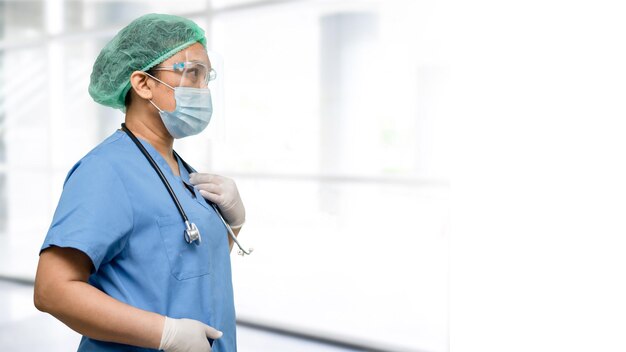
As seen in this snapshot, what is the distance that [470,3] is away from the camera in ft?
5.25

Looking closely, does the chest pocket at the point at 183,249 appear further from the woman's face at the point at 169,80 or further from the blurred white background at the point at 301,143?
the blurred white background at the point at 301,143

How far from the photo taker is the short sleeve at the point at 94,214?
2.80ft

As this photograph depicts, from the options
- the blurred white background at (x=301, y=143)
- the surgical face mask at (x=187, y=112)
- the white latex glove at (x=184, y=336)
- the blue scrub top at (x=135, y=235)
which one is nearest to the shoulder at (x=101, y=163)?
the blue scrub top at (x=135, y=235)

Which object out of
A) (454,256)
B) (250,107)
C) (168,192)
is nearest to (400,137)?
(250,107)

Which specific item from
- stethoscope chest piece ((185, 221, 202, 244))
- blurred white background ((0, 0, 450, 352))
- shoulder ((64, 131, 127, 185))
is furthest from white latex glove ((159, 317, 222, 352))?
blurred white background ((0, 0, 450, 352))

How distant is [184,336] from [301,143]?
14.3 feet

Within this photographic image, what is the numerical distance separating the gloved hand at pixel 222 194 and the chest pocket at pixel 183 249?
0.12 metres

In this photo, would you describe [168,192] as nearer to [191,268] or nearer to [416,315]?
[191,268]

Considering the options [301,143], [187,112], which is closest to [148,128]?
[187,112]

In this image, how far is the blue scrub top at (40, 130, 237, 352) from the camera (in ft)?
2.85

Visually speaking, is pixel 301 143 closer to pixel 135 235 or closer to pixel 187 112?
pixel 187 112

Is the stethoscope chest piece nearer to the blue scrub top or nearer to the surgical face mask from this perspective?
the blue scrub top

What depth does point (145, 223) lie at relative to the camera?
0.92 metres

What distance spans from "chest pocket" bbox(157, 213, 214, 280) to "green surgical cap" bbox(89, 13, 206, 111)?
A: 0.28 meters
